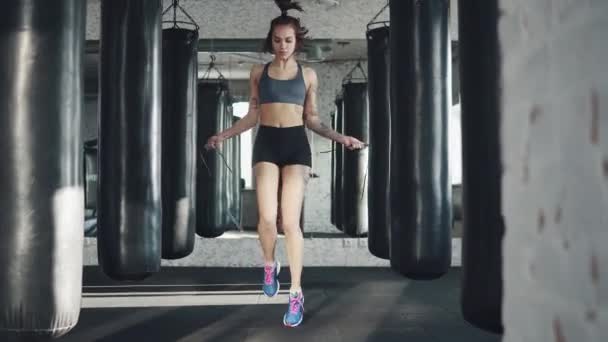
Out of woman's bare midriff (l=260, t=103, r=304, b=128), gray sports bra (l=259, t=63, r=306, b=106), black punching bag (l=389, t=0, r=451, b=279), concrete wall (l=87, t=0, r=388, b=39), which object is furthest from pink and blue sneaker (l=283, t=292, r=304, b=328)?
concrete wall (l=87, t=0, r=388, b=39)

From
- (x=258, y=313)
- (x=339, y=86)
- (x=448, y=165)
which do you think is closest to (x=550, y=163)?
(x=448, y=165)

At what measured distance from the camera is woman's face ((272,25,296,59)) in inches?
114

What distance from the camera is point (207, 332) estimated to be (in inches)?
109

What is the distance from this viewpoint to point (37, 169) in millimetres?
1338

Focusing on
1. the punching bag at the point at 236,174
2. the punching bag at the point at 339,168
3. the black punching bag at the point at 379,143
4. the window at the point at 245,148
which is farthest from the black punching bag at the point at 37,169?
the window at the point at 245,148

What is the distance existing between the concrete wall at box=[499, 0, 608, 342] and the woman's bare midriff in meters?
2.33

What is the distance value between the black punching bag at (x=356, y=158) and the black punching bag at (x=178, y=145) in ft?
6.00

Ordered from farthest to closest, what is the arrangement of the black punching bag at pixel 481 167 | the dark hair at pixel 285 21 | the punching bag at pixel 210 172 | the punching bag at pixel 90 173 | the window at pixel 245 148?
the window at pixel 245 148 < the punching bag at pixel 90 173 < the punching bag at pixel 210 172 < the dark hair at pixel 285 21 < the black punching bag at pixel 481 167

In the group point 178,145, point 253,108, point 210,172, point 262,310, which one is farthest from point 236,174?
point 253,108

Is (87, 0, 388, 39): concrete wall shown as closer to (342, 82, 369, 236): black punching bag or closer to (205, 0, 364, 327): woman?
(342, 82, 369, 236): black punching bag

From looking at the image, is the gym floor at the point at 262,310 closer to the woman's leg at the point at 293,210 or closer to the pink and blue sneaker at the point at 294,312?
the pink and blue sneaker at the point at 294,312

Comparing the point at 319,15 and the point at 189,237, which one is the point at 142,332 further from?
the point at 319,15

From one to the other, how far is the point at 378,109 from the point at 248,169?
3469mm

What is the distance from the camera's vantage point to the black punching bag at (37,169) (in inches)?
52.0
